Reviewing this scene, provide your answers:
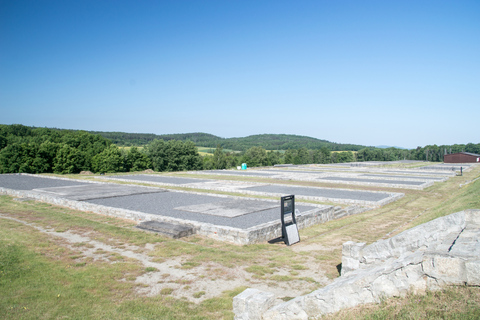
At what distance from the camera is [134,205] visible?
16.4 meters

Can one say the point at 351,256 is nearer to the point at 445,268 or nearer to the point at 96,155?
the point at 445,268

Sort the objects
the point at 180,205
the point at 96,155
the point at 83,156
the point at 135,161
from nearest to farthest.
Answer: the point at 180,205, the point at 83,156, the point at 96,155, the point at 135,161

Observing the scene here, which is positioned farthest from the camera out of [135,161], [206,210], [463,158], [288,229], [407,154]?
[407,154]

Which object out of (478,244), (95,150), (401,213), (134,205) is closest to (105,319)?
(478,244)

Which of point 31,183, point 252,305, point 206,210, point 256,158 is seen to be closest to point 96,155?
point 31,183

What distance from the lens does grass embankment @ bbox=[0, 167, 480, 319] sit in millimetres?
4387

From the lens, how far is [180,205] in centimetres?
1639

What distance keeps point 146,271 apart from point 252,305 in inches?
153

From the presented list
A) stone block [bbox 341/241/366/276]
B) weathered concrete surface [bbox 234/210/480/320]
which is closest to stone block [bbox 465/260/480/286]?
weathered concrete surface [bbox 234/210/480/320]

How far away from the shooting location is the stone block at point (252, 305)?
4.93m

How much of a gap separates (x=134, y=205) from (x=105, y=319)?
37.0 ft

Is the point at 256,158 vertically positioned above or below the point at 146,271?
above

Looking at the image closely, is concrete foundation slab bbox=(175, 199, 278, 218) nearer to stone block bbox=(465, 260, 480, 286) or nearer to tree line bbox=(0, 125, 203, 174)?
stone block bbox=(465, 260, 480, 286)

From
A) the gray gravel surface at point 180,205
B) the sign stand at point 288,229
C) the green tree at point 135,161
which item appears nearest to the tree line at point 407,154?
the green tree at point 135,161
